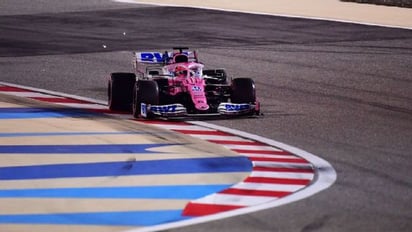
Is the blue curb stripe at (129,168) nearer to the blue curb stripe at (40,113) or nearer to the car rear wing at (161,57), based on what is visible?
the blue curb stripe at (40,113)

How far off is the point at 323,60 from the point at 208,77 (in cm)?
676

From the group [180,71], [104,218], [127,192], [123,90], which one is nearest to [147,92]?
[180,71]

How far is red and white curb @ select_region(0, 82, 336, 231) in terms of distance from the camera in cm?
1226

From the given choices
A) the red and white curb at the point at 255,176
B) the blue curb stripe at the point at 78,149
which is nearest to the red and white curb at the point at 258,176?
the red and white curb at the point at 255,176

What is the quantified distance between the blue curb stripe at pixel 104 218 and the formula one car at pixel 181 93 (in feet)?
17.9

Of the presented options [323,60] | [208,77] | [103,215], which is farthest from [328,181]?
[323,60]

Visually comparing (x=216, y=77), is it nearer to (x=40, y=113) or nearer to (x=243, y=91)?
(x=243, y=91)

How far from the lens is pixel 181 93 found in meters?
17.7

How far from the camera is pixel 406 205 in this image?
486 inches

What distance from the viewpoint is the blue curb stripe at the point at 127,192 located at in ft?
42.1

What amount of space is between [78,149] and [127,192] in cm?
261

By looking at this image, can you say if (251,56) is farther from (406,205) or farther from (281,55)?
(406,205)

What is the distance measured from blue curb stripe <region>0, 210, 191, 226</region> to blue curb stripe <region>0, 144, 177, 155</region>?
325 centimetres

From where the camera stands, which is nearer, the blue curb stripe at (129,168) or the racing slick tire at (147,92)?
the blue curb stripe at (129,168)
